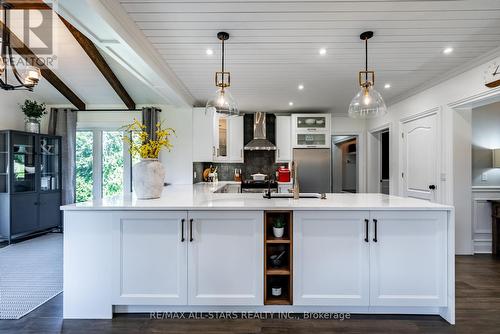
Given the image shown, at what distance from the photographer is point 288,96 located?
445 centimetres

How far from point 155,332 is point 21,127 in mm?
4654

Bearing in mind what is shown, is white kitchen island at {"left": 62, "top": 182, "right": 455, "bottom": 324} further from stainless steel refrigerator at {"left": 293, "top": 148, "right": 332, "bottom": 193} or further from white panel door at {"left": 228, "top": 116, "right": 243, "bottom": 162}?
white panel door at {"left": 228, "top": 116, "right": 243, "bottom": 162}

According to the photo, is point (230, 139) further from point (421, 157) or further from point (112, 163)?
point (421, 157)

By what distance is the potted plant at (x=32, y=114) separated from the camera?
14.6ft

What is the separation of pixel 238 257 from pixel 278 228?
0.39 meters

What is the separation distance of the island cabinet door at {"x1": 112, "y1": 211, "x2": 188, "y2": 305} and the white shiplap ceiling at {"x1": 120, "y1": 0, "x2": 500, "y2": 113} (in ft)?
5.30

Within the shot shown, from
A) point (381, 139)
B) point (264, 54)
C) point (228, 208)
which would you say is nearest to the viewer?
point (228, 208)

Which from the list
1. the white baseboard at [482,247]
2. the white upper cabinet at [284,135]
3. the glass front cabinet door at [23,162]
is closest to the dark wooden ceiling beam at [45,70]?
the glass front cabinet door at [23,162]

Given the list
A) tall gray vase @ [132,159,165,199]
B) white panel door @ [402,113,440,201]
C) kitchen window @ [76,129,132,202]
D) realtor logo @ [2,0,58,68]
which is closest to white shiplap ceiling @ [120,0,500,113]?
white panel door @ [402,113,440,201]

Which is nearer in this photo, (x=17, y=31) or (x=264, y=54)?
(x=264, y=54)

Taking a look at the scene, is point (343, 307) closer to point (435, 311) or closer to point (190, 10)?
point (435, 311)

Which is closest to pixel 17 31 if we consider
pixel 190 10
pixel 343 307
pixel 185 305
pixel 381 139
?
pixel 190 10

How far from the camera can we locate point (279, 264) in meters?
2.19

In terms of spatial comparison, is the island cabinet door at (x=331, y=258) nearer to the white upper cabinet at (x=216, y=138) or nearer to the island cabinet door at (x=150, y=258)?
the island cabinet door at (x=150, y=258)
